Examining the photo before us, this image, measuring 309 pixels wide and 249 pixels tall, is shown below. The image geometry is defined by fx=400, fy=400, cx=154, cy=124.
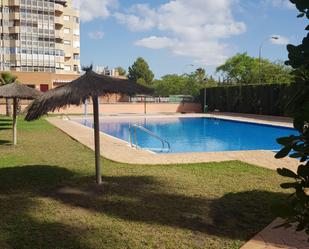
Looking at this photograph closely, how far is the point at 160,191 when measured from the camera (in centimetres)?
798

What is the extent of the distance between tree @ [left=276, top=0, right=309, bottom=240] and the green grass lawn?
11.9 ft

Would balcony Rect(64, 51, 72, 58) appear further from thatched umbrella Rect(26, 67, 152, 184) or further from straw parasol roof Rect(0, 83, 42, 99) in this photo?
thatched umbrella Rect(26, 67, 152, 184)

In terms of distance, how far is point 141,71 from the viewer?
83438mm

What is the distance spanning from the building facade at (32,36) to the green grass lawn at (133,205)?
2496 inches

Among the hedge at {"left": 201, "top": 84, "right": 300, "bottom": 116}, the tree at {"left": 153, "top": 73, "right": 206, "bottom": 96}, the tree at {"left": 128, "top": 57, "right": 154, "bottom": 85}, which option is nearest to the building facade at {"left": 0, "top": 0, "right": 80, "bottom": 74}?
the tree at {"left": 128, "top": 57, "right": 154, "bottom": 85}

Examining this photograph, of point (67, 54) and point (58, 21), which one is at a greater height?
point (58, 21)

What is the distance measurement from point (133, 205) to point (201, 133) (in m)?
19.6

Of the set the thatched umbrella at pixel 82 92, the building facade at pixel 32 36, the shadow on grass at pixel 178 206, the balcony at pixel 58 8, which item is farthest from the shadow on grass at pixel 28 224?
the balcony at pixel 58 8

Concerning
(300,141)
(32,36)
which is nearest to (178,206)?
(300,141)

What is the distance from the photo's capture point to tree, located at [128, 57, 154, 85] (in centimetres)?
8356

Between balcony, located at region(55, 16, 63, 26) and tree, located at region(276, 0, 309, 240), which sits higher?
balcony, located at region(55, 16, 63, 26)

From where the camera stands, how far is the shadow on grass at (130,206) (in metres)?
5.70

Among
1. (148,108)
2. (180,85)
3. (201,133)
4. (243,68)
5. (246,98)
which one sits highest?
(243,68)

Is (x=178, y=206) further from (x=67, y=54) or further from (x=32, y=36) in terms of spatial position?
(x=67, y=54)
